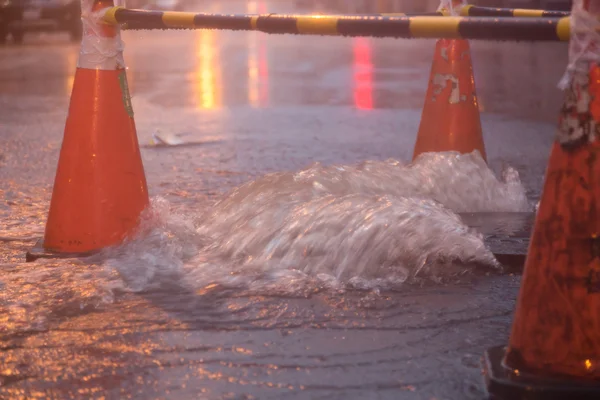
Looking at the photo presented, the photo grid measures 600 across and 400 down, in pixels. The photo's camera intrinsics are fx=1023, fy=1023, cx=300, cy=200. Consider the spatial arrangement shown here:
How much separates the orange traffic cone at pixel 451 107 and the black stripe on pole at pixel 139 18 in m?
1.78

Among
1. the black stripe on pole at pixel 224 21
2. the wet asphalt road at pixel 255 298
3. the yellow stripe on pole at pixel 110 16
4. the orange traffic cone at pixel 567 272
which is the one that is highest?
the yellow stripe on pole at pixel 110 16

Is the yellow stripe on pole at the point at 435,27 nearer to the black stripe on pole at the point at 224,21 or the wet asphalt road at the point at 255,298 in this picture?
the wet asphalt road at the point at 255,298

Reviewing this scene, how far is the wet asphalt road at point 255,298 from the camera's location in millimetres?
2865

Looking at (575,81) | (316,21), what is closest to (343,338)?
(575,81)

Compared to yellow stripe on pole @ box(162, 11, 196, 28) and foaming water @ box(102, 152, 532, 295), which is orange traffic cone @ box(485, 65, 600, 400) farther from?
yellow stripe on pole @ box(162, 11, 196, 28)

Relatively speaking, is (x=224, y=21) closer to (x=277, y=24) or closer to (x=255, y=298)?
(x=277, y=24)

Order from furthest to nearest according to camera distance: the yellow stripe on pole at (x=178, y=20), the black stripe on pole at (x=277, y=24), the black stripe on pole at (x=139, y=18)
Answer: the yellow stripe on pole at (x=178, y=20) < the black stripe on pole at (x=139, y=18) < the black stripe on pole at (x=277, y=24)

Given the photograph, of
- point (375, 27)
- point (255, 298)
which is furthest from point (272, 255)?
point (375, 27)

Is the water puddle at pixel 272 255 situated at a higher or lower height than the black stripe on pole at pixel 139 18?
lower

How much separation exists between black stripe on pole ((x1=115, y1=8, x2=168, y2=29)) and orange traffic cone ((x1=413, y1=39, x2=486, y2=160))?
5.83 ft

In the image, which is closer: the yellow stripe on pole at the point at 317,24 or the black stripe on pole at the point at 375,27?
the black stripe on pole at the point at 375,27

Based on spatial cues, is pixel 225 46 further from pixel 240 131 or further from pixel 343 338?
pixel 343 338

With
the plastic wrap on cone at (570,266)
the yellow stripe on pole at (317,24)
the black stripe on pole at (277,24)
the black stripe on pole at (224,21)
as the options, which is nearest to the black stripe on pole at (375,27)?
the yellow stripe on pole at (317,24)

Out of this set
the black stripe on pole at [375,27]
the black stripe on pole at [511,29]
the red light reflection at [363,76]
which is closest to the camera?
the black stripe on pole at [511,29]
